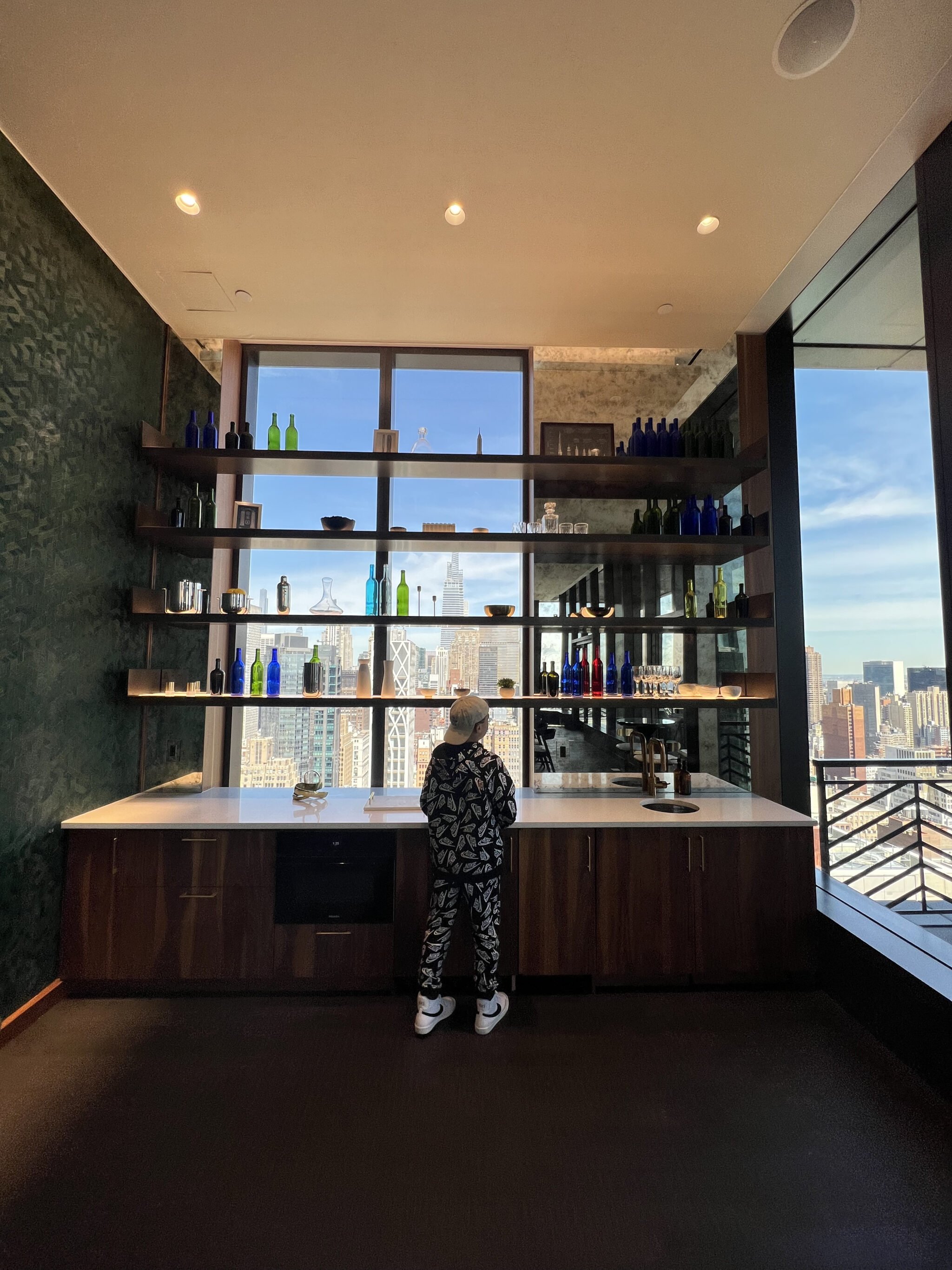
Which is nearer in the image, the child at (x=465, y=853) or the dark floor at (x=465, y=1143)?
the dark floor at (x=465, y=1143)

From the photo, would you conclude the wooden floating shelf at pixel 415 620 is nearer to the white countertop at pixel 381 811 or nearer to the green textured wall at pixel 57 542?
the green textured wall at pixel 57 542

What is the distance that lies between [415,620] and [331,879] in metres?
1.47

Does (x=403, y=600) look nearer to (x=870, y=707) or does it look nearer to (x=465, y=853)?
(x=465, y=853)

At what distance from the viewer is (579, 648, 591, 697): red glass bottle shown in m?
3.84

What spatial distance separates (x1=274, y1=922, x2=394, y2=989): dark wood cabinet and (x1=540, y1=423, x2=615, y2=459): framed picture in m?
2.96

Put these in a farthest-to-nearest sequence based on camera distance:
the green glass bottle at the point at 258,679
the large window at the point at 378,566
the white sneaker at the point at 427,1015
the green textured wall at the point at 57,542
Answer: the large window at the point at 378,566 < the green glass bottle at the point at 258,679 < the white sneaker at the point at 427,1015 < the green textured wall at the point at 57,542

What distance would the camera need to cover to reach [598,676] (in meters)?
3.86

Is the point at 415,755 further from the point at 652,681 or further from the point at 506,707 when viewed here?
the point at 652,681

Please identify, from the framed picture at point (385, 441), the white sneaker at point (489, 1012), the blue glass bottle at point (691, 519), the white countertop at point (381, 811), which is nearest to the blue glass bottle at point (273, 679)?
the white countertop at point (381, 811)

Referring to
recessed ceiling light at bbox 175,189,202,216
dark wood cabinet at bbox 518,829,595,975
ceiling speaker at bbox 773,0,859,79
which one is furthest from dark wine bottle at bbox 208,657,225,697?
ceiling speaker at bbox 773,0,859,79

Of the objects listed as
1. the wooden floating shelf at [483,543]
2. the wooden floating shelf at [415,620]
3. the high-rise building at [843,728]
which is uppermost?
the wooden floating shelf at [483,543]

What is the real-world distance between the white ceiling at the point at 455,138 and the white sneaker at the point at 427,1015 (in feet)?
11.7

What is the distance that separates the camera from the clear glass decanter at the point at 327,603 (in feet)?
12.6

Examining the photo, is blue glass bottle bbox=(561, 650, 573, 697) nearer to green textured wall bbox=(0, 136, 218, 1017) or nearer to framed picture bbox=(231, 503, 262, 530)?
framed picture bbox=(231, 503, 262, 530)
